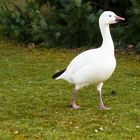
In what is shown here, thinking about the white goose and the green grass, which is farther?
the white goose

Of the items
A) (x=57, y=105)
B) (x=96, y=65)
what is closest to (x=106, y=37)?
(x=96, y=65)

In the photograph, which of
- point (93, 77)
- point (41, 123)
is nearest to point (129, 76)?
point (93, 77)

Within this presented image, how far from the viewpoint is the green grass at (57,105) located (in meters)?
7.64

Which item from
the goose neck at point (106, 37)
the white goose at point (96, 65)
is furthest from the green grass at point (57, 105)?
the goose neck at point (106, 37)

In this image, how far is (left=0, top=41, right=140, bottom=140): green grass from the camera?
7.64 metres

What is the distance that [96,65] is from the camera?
336 inches

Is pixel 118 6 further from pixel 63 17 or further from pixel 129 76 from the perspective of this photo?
pixel 129 76

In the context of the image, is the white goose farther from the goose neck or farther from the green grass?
the green grass

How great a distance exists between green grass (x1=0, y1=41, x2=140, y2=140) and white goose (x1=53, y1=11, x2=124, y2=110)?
0.48 m

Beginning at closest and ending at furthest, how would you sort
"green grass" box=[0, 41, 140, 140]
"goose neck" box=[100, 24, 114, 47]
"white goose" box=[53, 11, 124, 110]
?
1. "green grass" box=[0, 41, 140, 140]
2. "white goose" box=[53, 11, 124, 110]
3. "goose neck" box=[100, 24, 114, 47]

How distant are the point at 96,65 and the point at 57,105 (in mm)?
1210

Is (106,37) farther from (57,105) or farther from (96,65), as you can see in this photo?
(57,105)

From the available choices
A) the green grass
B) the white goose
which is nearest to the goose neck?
the white goose

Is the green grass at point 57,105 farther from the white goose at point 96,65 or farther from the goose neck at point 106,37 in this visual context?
the goose neck at point 106,37
